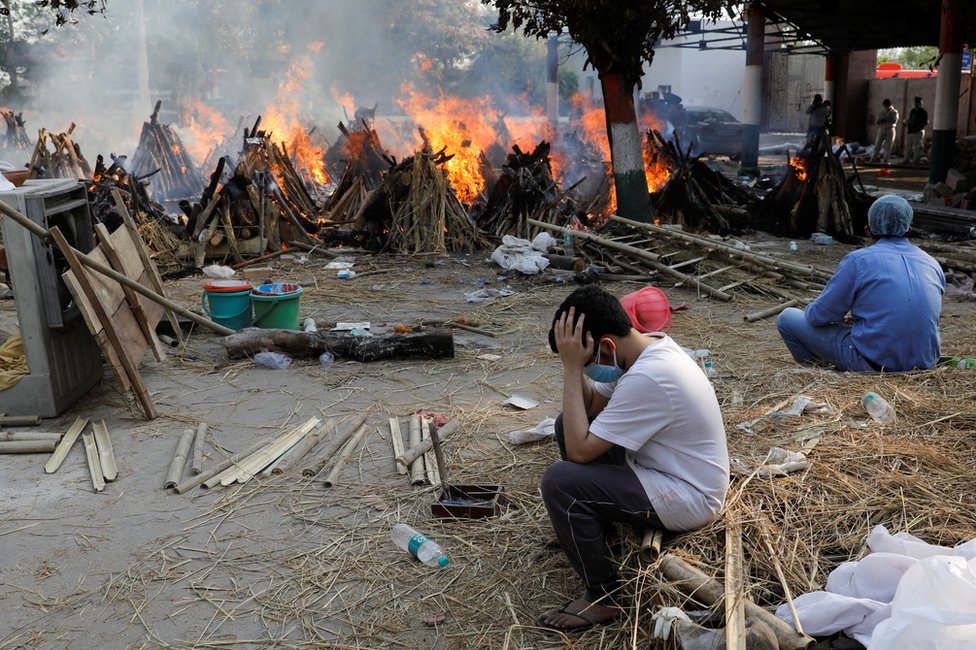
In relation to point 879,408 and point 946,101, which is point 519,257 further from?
point 946,101

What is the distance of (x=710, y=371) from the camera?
6488 mm

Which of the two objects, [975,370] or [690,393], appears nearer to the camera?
[690,393]

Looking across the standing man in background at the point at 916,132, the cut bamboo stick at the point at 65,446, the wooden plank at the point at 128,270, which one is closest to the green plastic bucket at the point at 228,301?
the wooden plank at the point at 128,270

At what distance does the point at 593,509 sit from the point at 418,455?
1888 mm

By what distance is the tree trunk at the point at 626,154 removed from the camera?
13234 millimetres

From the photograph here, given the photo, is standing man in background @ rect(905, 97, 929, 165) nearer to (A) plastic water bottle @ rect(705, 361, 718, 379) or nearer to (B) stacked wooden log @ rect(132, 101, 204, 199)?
(B) stacked wooden log @ rect(132, 101, 204, 199)

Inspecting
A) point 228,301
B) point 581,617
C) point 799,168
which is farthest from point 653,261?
point 581,617

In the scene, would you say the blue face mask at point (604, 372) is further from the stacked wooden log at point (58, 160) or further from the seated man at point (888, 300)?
the stacked wooden log at point (58, 160)

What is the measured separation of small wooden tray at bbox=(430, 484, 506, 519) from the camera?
444 cm

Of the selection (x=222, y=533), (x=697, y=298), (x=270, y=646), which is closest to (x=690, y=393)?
(x=270, y=646)

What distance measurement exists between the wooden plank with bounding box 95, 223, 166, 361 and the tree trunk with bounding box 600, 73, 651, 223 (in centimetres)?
806

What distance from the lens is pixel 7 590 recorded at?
393 centimetres

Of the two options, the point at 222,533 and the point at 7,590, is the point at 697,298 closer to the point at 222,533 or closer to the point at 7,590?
the point at 222,533

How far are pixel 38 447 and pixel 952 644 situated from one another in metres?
5.09
